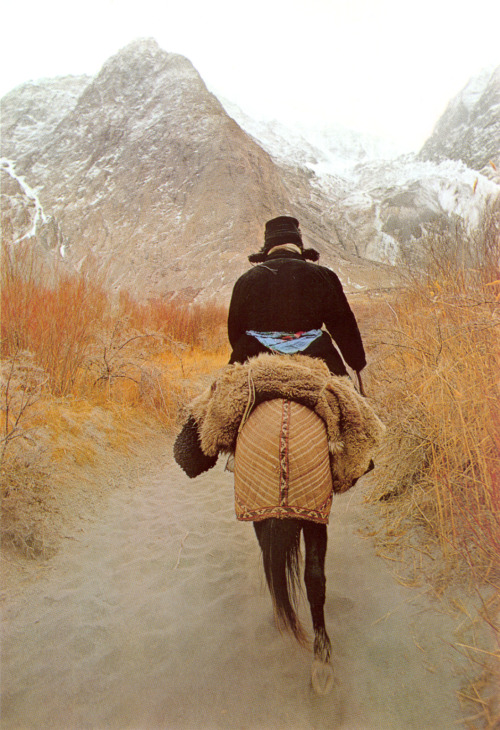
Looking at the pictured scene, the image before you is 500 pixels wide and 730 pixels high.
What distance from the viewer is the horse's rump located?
5.13ft

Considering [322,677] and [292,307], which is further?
[292,307]

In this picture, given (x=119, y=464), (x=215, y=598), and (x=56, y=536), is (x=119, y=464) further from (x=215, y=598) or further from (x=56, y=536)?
(x=215, y=598)

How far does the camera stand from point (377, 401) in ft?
10.9

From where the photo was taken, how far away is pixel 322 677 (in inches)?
63.6

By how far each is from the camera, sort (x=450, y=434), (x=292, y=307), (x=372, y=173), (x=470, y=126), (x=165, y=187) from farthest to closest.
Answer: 1. (x=470, y=126)
2. (x=372, y=173)
3. (x=165, y=187)
4. (x=450, y=434)
5. (x=292, y=307)

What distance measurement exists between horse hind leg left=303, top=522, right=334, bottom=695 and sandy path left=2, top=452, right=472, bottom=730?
0.09 m

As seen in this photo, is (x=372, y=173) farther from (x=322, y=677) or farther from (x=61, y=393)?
(x=322, y=677)

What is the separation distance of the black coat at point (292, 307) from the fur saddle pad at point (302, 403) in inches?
6.8

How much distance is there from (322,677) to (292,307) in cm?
145

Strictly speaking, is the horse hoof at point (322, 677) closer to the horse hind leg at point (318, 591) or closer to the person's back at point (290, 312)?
the horse hind leg at point (318, 591)

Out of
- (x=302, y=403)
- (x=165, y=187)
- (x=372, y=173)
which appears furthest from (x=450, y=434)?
(x=372, y=173)

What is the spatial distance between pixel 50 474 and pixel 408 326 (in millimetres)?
2678

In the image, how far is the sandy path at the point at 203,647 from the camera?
1.55 meters

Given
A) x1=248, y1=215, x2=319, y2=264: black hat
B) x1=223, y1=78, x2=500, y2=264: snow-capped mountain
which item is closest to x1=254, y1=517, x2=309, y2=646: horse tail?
x1=248, y1=215, x2=319, y2=264: black hat
